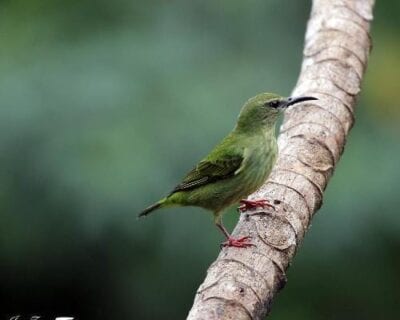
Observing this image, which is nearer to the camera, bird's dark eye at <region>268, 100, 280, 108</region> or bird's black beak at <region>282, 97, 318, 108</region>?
bird's black beak at <region>282, 97, 318, 108</region>

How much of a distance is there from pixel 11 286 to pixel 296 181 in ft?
8.38

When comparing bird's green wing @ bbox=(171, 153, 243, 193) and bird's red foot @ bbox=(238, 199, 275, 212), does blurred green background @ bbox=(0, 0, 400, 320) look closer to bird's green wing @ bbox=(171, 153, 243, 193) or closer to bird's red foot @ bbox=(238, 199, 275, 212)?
bird's green wing @ bbox=(171, 153, 243, 193)

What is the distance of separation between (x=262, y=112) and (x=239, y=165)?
356mm

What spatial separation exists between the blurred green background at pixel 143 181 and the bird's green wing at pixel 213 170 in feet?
3.72

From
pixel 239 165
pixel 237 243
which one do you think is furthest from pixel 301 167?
pixel 237 243

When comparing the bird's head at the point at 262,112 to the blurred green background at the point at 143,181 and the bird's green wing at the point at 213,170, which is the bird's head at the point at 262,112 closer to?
the bird's green wing at the point at 213,170

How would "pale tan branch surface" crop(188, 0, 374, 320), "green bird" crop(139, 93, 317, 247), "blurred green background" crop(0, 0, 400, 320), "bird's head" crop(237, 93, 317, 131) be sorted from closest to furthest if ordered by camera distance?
"pale tan branch surface" crop(188, 0, 374, 320), "green bird" crop(139, 93, 317, 247), "bird's head" crop(237, 93, 317, 131), "blurred green background" crop(0, 0, 400, 320)

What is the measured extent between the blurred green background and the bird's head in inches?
46.1

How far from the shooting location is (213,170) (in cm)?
499

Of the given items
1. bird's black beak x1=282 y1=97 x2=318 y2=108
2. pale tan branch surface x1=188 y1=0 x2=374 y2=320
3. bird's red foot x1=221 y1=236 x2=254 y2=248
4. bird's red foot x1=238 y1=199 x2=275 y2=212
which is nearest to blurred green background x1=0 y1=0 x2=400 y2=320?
pale tan branch surface x1=188 y1=0 x2=374 y2=320

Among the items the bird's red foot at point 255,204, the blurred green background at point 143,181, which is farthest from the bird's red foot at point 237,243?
the blurred green background at point 143,181

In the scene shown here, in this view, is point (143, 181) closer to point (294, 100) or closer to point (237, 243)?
point (294, 100)

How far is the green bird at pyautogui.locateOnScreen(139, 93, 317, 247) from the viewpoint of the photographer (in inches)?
190

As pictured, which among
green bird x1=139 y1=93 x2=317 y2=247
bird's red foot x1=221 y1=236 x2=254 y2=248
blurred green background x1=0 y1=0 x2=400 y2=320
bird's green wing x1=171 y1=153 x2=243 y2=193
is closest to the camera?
bird's red foot x1=221 y1=236 x2=254 y2=248
